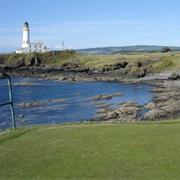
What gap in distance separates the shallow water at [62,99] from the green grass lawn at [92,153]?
26273mm

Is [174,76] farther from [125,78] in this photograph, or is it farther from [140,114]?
[140,114]

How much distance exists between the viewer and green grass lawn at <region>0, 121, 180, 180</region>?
11750 millimetres

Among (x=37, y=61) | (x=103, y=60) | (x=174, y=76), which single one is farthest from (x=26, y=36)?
(x=174, y=76)

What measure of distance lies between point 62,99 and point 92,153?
2372 inches

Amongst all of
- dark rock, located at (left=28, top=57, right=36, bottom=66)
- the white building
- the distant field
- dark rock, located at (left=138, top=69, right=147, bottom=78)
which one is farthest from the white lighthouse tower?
dark rock, located at (left=138, top=69, right=147, bottom=78)

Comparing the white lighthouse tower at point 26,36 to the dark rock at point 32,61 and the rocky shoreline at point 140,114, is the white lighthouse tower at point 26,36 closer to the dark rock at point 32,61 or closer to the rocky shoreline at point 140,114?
the dark rock at point 32,61

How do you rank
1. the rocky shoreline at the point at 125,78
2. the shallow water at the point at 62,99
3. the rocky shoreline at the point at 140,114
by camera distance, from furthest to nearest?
the shallow water at the point at 62,99, the rocky shoreline at the point at 125,78, the rocky shoreline at the point at 140,114

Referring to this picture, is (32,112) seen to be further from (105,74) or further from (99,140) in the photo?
(105,74)

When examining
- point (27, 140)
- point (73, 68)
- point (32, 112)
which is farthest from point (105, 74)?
point (27, 140)

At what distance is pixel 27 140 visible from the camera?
15578mm

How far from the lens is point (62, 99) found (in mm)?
73562

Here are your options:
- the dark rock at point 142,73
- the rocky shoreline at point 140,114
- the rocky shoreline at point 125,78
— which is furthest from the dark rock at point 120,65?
the rocky shoreline at point 140,114

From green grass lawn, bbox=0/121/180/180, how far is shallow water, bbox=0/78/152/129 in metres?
26.3

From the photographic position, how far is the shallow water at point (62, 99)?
169 ft
